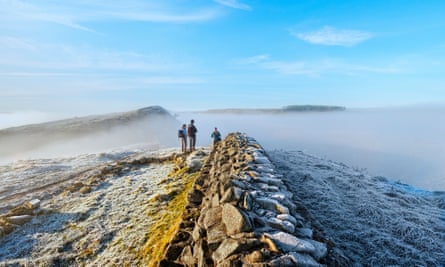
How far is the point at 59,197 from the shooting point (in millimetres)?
11234

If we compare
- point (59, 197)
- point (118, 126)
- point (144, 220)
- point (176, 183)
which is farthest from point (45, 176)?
point (118, 126)

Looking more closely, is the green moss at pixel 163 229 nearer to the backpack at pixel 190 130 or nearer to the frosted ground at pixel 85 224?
the frosted ground at pixel 85 224

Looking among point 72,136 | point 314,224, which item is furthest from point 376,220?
point 72,136

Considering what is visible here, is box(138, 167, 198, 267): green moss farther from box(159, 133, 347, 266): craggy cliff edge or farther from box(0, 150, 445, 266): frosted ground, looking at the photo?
box(159, 133, 347, 266): craggy cliff edge

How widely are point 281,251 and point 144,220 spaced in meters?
6.11

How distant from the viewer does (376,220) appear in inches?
273

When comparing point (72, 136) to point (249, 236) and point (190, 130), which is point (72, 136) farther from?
point (249, 236)

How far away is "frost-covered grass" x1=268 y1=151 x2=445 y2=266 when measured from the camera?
5.17 m

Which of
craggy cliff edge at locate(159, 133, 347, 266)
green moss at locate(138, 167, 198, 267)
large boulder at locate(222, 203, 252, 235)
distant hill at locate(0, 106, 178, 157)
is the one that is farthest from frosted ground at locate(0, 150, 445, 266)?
distant hill at locate(0, 106, 178, 157)

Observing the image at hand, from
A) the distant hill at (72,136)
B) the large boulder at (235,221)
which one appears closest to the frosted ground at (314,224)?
the large boulder at (235,221)

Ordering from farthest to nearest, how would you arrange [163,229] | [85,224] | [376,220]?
[85,224] < [163,229] < [376,220]

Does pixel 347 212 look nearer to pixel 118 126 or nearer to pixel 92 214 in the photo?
pixel 92 214

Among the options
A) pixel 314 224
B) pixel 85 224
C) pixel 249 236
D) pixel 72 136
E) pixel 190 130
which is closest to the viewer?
pixel 249 236

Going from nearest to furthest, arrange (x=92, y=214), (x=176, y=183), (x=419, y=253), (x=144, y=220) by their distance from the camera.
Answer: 1. (x=419, y=253)
2. (x=144, y=220)
3. (x=92, y=214)
4. (x=176, y=183)
